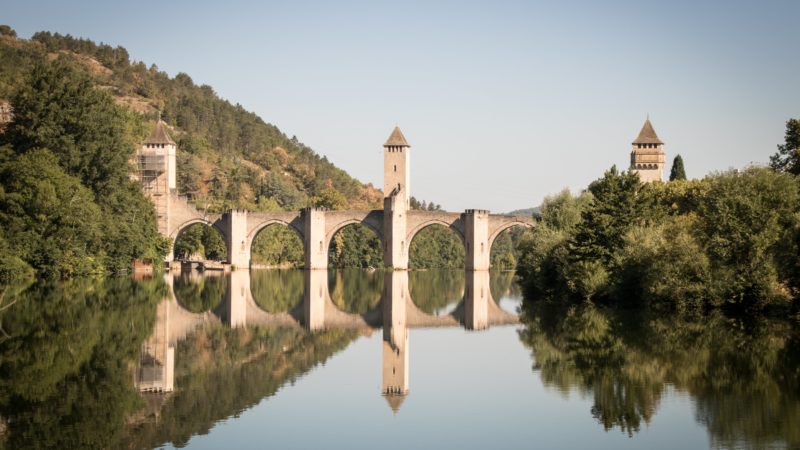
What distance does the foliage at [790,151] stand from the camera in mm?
36312

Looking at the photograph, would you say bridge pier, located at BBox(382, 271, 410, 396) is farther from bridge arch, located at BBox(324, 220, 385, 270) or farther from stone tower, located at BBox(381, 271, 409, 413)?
bridge arch, located at BBox(324, 220, 385, 270)

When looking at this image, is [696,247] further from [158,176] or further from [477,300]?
[158,176]

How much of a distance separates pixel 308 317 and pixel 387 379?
14.4m

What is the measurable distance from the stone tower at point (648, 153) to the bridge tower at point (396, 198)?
1576 cm

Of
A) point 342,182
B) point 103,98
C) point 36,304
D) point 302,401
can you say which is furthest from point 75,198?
point 342,182

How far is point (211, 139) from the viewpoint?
120375 mm

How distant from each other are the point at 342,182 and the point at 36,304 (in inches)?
3510

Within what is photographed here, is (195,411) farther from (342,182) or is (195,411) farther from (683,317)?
(342,182)

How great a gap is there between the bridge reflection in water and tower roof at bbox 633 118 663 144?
79.6ft

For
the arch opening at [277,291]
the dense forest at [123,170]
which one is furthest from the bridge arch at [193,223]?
the arch opening at [277,291]

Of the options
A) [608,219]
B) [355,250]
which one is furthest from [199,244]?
[608,219]

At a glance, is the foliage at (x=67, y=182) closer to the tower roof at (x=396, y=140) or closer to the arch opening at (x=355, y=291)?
the arch opening at (x=355, y=291)

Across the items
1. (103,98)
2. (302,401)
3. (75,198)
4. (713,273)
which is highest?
(103,98)

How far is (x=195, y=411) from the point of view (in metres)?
16.0
